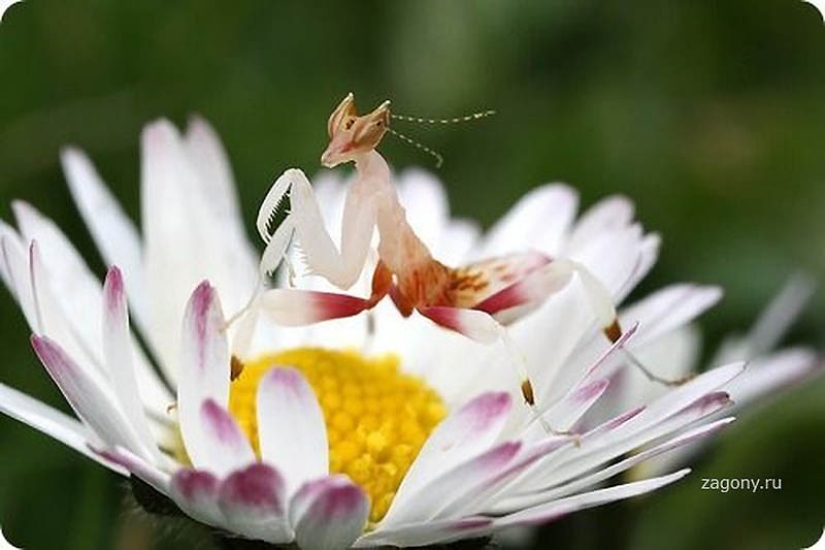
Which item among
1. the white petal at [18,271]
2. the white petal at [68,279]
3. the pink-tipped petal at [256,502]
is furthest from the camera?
the white petal at [68,279]

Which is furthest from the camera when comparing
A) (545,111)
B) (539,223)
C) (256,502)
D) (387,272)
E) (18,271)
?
(545,111)

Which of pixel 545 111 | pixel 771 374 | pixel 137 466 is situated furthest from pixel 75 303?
pixel 545 111

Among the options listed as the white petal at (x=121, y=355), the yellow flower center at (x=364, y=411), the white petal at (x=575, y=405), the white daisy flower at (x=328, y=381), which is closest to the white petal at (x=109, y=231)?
the white daisy flower at (x=328, y=381)

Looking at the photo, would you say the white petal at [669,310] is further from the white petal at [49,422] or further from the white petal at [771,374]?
the white petal at [49,422]

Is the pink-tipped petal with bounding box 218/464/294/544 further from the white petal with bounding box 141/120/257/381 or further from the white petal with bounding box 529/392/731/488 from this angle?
the white petal with bounding box 141/120/257/381

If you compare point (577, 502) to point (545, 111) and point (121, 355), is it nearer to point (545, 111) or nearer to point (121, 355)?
point (121, 355)

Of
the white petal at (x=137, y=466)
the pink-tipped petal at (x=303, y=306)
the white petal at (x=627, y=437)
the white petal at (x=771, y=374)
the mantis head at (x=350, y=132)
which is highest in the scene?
the mantis head at (x=350, y=132)
